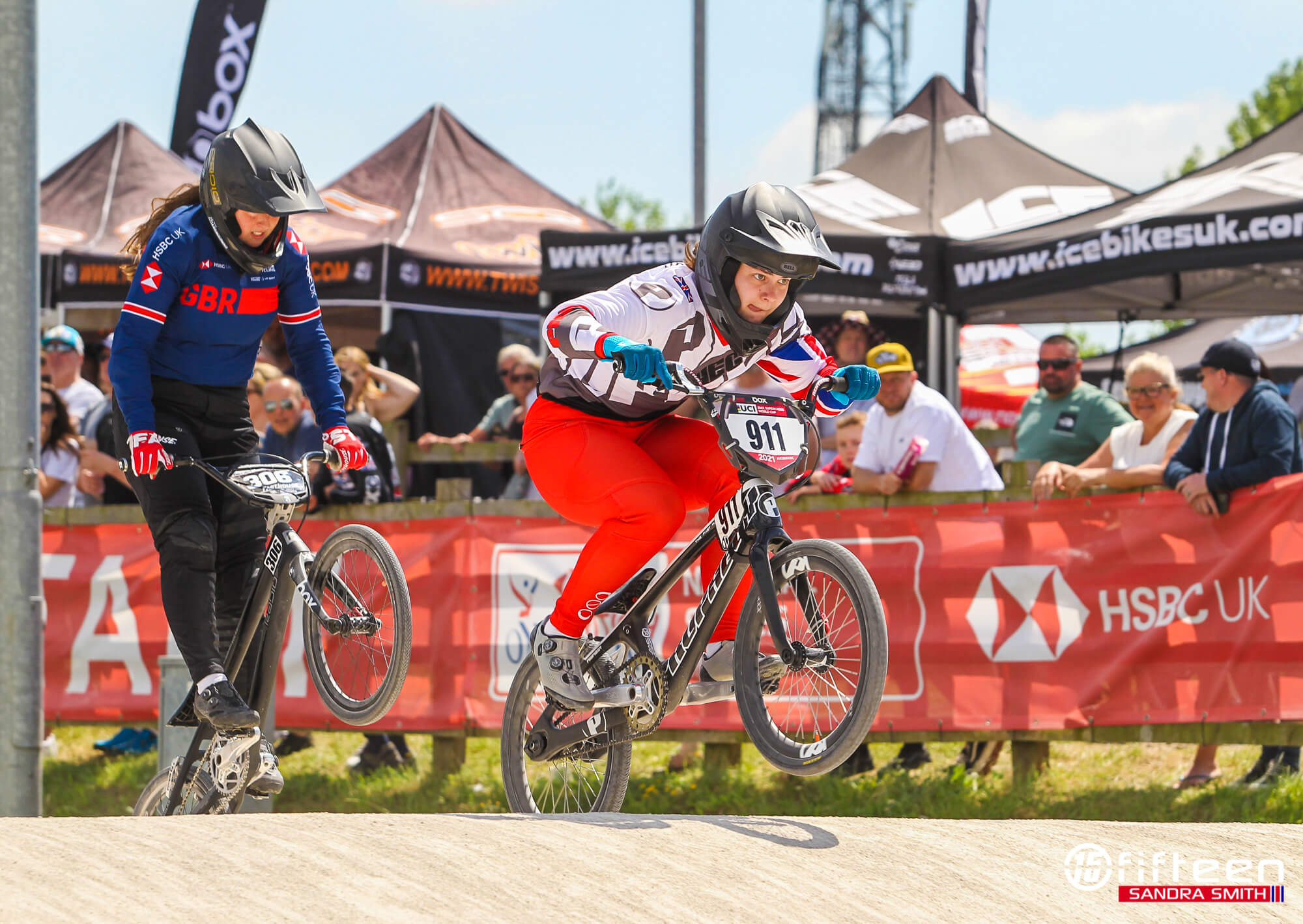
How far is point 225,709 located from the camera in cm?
524

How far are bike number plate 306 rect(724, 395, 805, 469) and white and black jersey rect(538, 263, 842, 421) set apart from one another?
0.79 feet

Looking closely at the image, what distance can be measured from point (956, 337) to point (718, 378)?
5.98 meters

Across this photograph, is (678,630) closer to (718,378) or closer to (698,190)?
(718,378)

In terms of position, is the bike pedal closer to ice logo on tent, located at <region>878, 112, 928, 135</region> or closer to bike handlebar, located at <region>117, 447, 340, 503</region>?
bike handlebar, located at <region>117, 447, 340, 503</region>

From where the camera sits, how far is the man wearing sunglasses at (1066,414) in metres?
8.68

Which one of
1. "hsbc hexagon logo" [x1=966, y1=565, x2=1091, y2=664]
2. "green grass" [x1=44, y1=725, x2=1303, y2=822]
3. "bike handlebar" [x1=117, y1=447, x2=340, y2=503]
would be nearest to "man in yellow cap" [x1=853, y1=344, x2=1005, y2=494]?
"hsbc hexagon logo" [x1=966, y1=565, x2=1091, y2=664]

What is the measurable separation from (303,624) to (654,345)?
1783mm

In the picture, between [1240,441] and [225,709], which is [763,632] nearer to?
[225,709]

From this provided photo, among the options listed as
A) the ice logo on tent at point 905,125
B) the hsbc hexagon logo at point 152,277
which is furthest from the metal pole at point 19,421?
the ice logo on tent at point 905,125

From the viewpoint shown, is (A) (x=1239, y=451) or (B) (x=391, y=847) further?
(A) (x=1239, y=451)

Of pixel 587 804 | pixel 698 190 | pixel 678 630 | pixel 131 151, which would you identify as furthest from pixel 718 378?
pixel 131 151

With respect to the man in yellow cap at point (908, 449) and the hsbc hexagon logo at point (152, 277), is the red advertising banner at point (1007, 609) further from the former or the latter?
the hsbc hexagon logo at point (152, 277)

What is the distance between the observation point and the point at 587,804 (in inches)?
225
